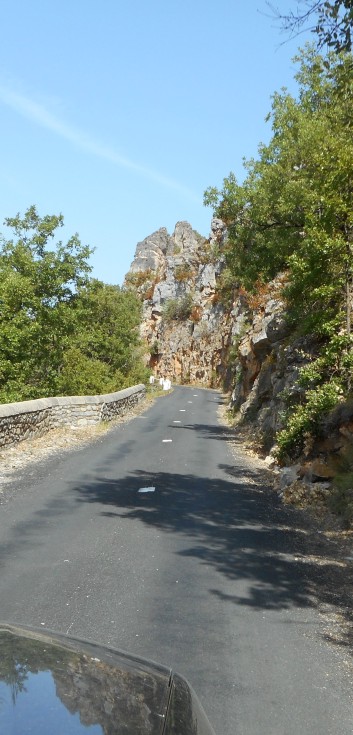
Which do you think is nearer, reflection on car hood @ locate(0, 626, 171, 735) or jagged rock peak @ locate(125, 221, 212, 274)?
reflection on car hood @ locate(0, 626, 171, 735)

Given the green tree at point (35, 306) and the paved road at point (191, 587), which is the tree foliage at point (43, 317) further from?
the paved road at point (191, 587)

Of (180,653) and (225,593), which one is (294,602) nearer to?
(225,593)

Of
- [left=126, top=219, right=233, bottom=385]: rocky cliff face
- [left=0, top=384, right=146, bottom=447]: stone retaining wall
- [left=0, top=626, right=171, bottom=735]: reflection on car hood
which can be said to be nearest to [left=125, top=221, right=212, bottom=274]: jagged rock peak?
[left=126, top=219, right=233, bottom=385]: rocky cliff face

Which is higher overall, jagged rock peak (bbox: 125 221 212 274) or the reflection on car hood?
jagged rock peak (bbox: 125 221 212 274)

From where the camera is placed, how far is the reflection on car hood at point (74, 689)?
6.77 ft

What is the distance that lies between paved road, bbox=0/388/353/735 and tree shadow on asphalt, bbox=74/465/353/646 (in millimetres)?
31

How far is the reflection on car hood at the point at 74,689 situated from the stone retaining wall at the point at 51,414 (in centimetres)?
1369

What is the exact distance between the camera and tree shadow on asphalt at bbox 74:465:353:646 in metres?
6.50

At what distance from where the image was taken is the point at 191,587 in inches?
259

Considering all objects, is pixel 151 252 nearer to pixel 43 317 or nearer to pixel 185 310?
pixel 185 310

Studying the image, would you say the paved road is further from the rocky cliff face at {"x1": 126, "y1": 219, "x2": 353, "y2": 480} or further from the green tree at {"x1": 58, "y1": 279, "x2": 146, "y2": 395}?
the green tree at {"x1": 58, "y1": 279, "x2": 146, "y2": 395}

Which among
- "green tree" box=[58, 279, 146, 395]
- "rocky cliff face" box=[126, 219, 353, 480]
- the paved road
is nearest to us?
the paved road

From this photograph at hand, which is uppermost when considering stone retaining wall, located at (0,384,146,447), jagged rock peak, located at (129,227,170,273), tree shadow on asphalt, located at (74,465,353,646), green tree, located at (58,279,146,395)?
jagged rock peak, located at (129,227,170,273)

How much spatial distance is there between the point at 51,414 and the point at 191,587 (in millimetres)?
14928
